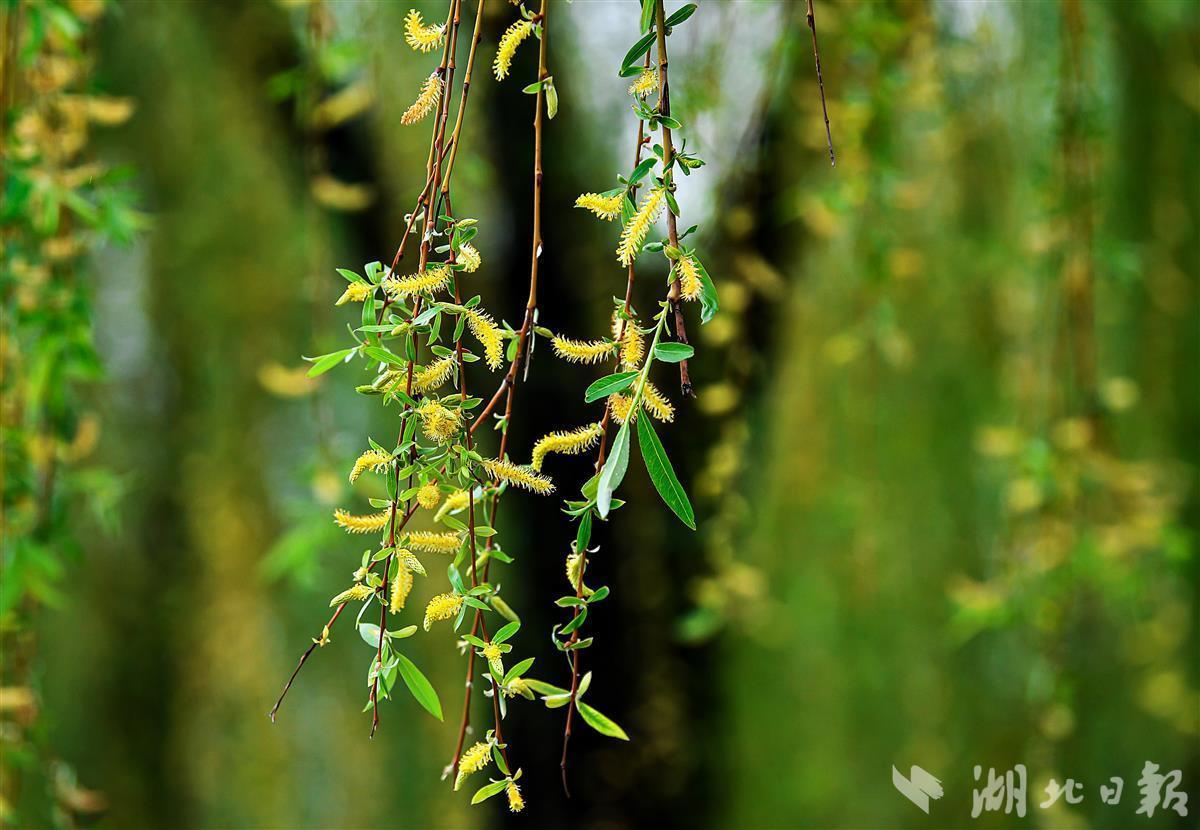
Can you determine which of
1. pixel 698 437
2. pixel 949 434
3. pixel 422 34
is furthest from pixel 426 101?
pixel 949 434

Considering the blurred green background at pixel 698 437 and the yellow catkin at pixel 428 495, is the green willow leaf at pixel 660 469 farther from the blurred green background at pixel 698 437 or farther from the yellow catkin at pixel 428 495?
the blurred green background at pixel 698 437

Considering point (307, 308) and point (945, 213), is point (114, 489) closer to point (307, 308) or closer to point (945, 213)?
point (307, 308)

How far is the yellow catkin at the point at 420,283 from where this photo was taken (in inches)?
14.8

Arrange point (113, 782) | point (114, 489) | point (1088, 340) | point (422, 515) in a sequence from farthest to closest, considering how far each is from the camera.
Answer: point (113, 782) → point (422, 515) → point (1088, 340) → point (114, 489)

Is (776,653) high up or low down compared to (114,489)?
down

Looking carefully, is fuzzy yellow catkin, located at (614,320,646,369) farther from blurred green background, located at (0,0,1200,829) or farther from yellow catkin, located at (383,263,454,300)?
blurred green background, located at (0,0,1200,829)

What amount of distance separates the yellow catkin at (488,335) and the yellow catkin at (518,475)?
0.04 m

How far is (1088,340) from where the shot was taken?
1096 millimetres

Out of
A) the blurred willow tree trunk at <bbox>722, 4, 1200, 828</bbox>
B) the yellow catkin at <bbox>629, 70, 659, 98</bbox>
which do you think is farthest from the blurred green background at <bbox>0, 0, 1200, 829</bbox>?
the yellow catkin at <bbox>629, 70, 659, 98</bbox>

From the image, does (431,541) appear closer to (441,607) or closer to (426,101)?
(441,607)

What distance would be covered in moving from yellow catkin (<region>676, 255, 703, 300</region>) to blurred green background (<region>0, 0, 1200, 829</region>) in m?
0.83

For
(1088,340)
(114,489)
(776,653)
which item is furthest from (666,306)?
(776,653)

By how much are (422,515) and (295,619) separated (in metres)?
0.26

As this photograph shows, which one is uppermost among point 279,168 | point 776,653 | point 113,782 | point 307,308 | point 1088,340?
point 279,168
